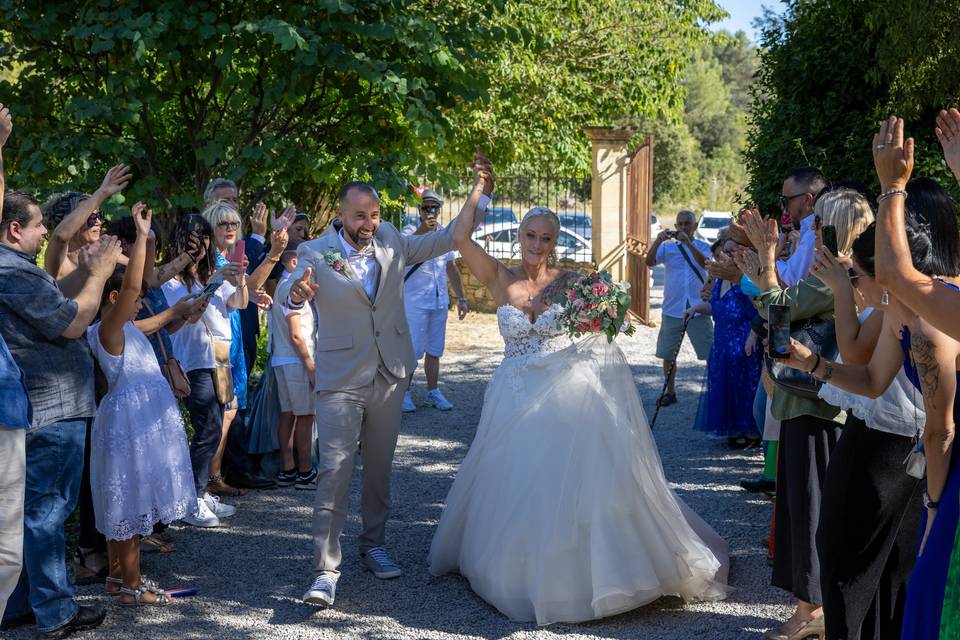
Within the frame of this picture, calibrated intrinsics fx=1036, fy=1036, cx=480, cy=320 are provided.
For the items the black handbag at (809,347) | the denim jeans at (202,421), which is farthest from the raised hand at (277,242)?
the black handbag at (809,347)

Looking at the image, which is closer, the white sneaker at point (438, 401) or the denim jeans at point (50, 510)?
the denim jeans at point (50, 510)

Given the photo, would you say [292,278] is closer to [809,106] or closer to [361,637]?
[361,637]

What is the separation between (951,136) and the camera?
9.80 ft

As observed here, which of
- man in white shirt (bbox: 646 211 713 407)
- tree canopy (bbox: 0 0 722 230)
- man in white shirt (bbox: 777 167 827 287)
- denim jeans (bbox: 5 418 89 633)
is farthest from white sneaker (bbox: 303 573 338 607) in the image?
man in white shirt (bbox: 646 211 713 407)

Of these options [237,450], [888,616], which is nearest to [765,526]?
[888,616]

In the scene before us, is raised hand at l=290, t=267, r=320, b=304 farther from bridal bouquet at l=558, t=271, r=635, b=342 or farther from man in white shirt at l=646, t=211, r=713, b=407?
man in white shirt at l=646, t=211, r=713, b=407

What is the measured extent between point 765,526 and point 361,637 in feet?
10.1

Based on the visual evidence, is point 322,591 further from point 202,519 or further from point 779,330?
point 779,330

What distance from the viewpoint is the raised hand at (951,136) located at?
2.95m

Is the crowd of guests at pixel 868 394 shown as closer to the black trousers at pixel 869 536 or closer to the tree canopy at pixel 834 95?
the black trousers at pixel 869 536

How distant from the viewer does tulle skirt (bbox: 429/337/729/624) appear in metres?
5.20

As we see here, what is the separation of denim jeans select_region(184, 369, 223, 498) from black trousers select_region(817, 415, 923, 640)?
424 cm

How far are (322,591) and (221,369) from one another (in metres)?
2.19

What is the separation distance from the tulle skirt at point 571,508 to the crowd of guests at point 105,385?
1509 mm
